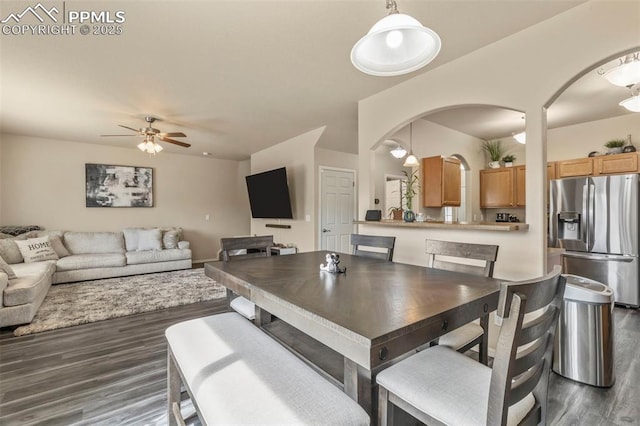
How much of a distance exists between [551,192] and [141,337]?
5783 millimetres

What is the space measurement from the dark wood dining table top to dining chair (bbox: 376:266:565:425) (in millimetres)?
207

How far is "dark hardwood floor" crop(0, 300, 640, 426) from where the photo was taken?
178 cm

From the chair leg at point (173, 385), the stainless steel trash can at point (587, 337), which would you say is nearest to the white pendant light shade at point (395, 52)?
the chair leg at point (173, 385)

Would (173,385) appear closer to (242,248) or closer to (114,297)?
(242,248)

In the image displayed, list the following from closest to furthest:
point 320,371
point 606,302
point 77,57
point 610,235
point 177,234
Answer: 1. point 320,371
2. point 606,302
3. point 77,57
4. point 610,235
5. point 177,234

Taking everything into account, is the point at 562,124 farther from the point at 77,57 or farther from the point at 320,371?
the point at 77,57

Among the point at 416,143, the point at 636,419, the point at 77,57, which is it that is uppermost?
the point at 77,57

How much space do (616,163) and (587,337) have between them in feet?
11.4

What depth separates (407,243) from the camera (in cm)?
314

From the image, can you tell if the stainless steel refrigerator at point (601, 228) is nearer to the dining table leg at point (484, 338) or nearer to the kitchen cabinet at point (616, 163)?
the kitchen cabinet at point (616, 163)

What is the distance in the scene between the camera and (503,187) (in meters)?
5.32

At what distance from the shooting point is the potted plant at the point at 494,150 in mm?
5421

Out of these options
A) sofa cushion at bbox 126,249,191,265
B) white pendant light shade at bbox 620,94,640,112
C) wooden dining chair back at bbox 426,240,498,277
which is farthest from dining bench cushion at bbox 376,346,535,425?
sofa cushion at bbox 126,249,191,265

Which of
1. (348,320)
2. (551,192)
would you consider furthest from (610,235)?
(348,320)
